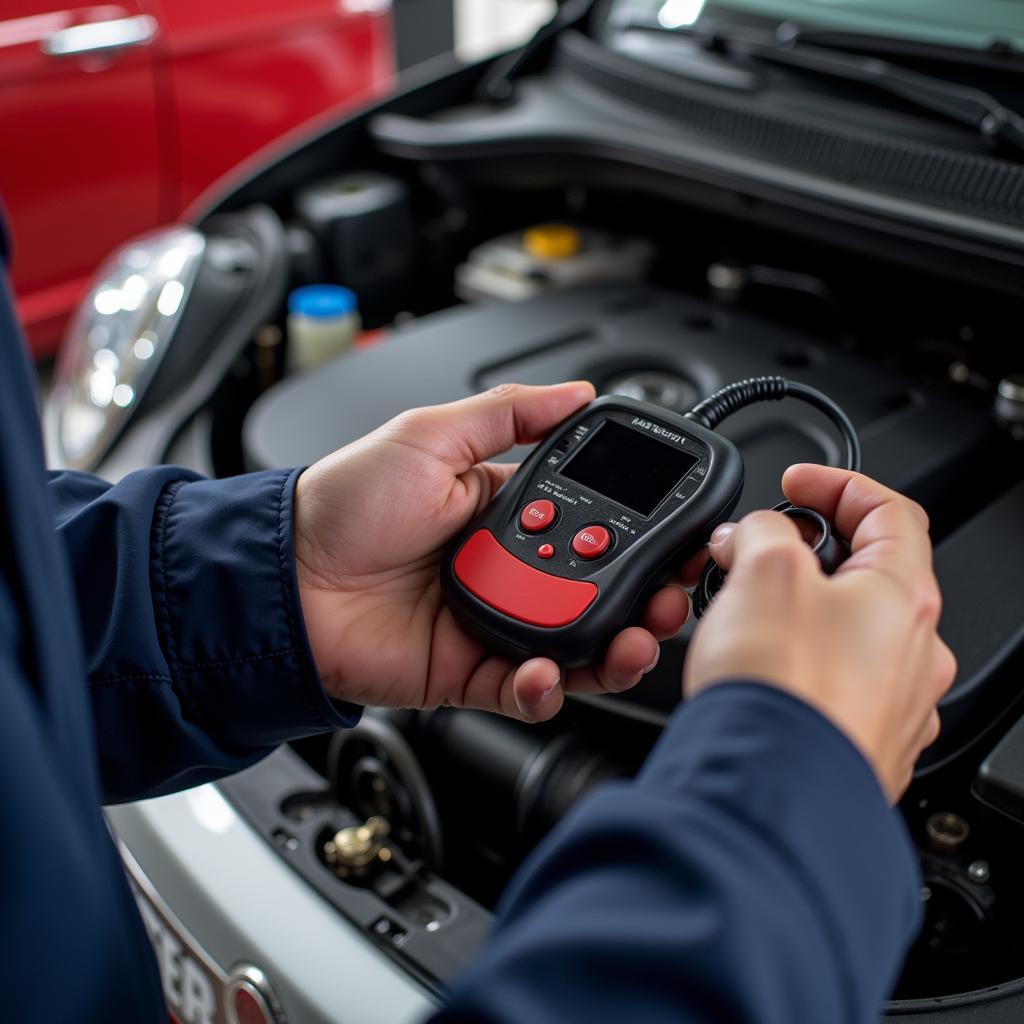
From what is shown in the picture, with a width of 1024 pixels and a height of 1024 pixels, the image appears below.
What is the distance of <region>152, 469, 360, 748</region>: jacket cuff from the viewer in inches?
27.2

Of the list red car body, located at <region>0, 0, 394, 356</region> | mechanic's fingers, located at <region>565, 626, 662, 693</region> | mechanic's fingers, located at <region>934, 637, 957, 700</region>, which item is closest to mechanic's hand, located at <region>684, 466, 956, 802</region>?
mechanic's fingers, located at <region>934, 637, 957, 700</region>

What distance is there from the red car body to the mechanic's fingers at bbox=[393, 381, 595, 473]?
5.31 ft

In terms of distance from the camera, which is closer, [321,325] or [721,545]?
[721,545]

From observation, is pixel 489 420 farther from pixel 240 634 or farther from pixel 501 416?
pixel 240 634

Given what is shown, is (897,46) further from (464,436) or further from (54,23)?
(54,23)

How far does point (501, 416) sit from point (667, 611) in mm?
182

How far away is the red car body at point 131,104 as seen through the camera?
7.13ft

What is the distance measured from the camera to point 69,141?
7.30 ft

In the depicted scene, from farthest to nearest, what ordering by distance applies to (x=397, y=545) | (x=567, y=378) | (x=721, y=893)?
(x=567, y=378) → (x=397, y=545) → (x=721, y=893)

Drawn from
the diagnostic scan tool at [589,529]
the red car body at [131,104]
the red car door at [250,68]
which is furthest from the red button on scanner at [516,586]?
A: the red car door at [250,68]

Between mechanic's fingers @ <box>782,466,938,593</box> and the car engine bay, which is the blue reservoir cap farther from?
mechanic's fingers @ <box>782,466,938,593</box>

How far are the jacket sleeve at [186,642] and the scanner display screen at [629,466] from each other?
196 mm

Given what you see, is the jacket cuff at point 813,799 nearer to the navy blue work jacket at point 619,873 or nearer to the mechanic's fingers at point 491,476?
the navy blue work jacket at point 619,873

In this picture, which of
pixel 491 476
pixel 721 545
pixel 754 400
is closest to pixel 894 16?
pixel 754 400
